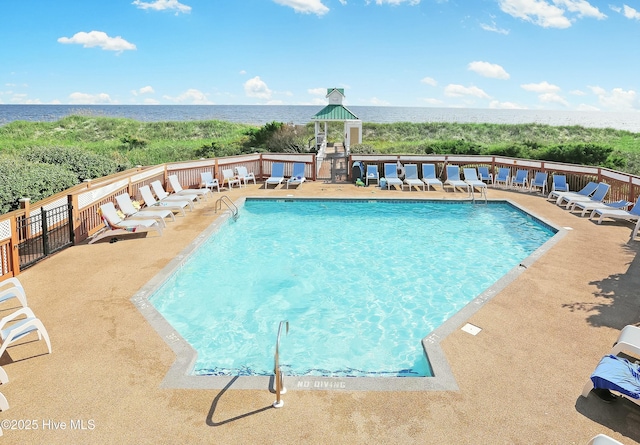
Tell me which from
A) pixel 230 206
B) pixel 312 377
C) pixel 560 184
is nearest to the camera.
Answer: pixel 312 377

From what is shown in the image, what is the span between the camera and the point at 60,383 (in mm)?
4188

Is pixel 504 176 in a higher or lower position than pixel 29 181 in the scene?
higher

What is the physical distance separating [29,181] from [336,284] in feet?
25.7

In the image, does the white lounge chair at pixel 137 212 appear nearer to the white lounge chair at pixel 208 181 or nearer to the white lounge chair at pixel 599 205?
the white lounge chair at pixel 208 181

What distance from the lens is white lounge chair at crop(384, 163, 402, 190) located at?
15.1 meters

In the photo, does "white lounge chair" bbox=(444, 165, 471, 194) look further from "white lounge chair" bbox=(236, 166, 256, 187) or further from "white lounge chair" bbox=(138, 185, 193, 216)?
"white lounge chair" bbox=(138, 185, 193, 216)

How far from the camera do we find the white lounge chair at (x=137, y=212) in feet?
32.8

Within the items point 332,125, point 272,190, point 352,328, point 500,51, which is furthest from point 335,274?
point 332,125

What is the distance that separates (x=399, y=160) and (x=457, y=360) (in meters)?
12.2

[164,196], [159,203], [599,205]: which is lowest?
[159,203]

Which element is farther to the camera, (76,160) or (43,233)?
(76,160)

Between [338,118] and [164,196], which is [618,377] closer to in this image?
[164,196]

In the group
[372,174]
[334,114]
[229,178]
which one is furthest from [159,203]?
[334,114]

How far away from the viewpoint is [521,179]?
1530 cm
